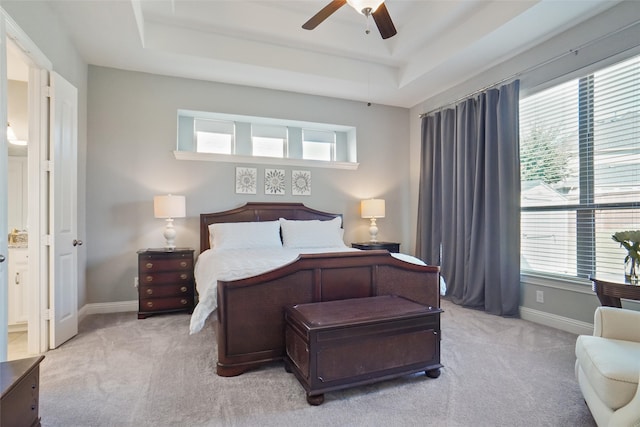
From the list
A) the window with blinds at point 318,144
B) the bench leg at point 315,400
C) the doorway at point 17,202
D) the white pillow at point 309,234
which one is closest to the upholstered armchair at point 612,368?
the bench leg at point 315,400

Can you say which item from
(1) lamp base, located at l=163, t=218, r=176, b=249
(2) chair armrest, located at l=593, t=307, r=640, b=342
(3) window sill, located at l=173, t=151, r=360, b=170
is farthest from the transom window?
(2) chair armrest, located at l=593, t=307, r=640, b=342

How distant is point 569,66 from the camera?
3213 millimetres

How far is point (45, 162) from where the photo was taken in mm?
2809

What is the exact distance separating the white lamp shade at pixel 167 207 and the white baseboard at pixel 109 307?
1.16 meters

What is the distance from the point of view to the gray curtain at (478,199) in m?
3.65

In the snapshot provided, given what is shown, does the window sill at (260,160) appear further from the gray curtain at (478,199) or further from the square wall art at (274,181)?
the gray curtain at (478,199)

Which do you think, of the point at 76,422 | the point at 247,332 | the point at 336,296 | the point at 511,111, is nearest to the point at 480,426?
the point at 336,296

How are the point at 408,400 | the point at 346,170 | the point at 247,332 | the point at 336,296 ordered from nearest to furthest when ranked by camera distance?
the point at 408,400, the point at 247,332, the point at 336,296, the point at 346,170

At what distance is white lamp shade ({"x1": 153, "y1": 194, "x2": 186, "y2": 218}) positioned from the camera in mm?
3764

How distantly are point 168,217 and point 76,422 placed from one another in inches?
90.4

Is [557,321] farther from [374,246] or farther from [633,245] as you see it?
[374,246]

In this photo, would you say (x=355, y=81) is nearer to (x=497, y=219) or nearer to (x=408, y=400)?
(x=497, y=219)

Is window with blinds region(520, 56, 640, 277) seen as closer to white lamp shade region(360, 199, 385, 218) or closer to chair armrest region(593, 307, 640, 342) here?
chair armrest region(593, 307, 640, 342)

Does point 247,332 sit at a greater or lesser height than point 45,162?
lesser
